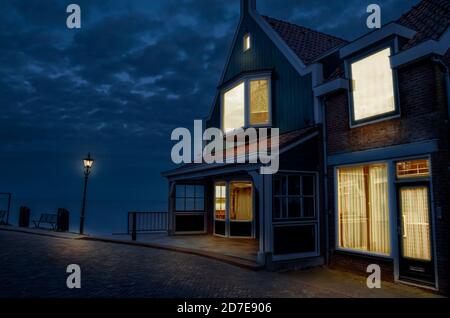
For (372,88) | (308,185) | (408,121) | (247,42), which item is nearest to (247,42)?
(247,42)

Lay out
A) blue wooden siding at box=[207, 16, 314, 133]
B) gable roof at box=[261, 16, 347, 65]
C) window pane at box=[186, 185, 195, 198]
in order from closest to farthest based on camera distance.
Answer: blue wooden siding at box=[207, 16, 314, 133] < gable roof at box=[261, 16, 347, 65] < window pane at box=[186, 185, 195, 198]

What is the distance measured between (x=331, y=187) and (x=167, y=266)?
521 cm

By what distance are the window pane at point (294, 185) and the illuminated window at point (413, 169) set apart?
2881 mm

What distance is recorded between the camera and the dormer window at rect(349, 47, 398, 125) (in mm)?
8922

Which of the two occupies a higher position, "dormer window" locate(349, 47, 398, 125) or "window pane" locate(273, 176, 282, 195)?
"dormer window" locate(349, 47, 398, 125)

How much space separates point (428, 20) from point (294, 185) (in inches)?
222

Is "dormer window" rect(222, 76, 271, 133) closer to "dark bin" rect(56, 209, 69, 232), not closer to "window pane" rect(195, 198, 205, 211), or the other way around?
"window pane" rect(195, 198, 205, 211)

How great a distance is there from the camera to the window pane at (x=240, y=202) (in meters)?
15.3

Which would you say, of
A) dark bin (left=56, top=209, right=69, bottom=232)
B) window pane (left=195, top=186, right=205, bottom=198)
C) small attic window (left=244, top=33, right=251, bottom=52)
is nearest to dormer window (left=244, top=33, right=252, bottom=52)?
small attic window (left=244, top=33, right=251, bottom=52)

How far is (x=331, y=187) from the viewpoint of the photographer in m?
10.3

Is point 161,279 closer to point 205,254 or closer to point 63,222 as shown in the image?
point 205,254

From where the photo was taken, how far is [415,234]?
811 centimetres

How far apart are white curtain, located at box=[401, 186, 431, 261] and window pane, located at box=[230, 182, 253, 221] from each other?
756 centimetres

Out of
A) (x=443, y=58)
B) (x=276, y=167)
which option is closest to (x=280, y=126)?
(x=276, y=167)
